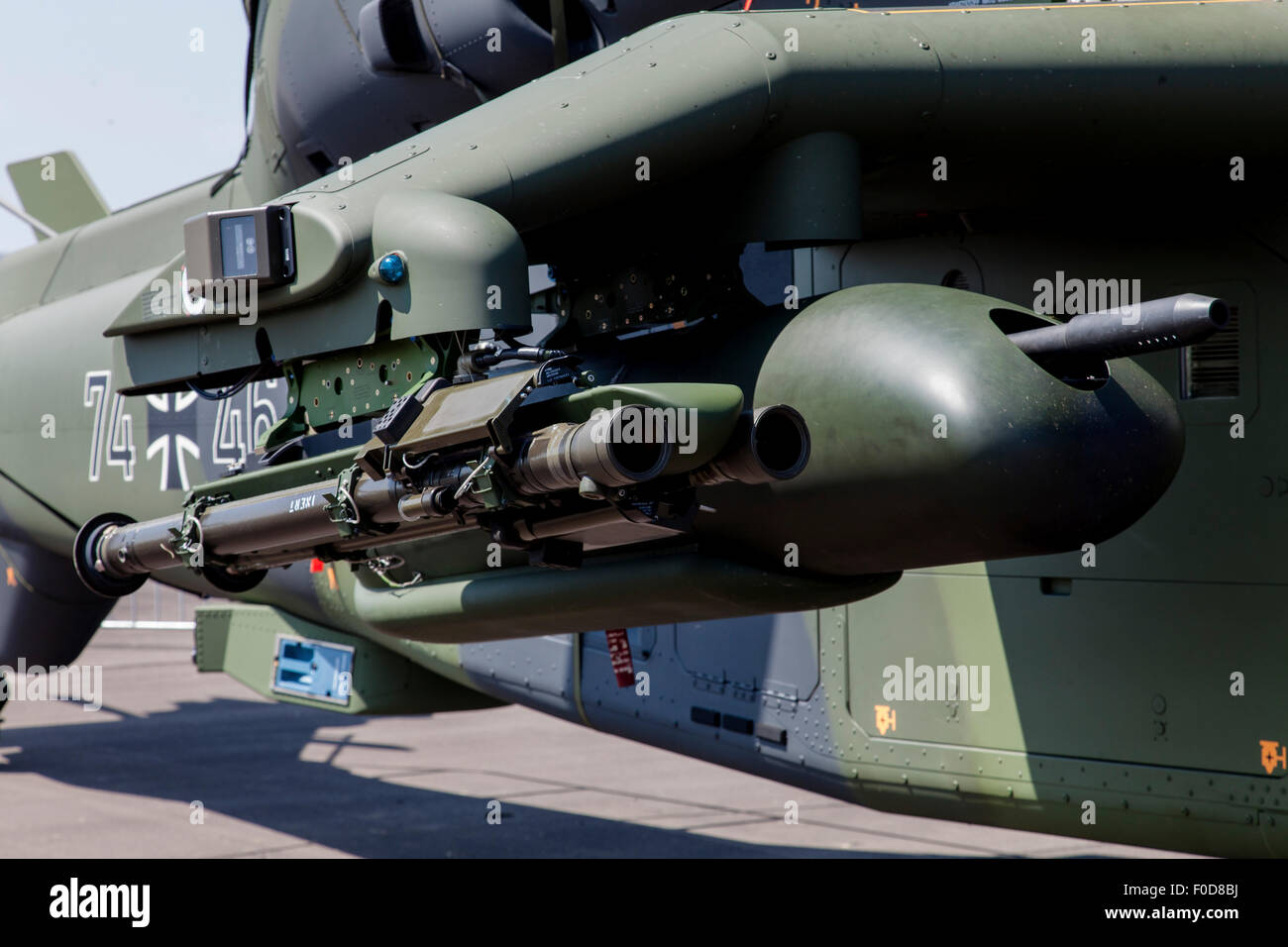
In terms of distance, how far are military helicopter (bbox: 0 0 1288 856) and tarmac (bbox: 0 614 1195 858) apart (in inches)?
95.1

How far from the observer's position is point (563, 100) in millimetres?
4102

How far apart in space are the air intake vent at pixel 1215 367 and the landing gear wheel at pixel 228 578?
3144mm

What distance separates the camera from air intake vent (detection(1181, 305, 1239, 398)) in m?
4.32

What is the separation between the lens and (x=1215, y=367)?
4355mm

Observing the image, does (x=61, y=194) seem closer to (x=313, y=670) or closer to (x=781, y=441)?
(x=313, y=670)

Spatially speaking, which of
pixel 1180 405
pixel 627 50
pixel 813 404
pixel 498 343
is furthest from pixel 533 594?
pixel 1180 405

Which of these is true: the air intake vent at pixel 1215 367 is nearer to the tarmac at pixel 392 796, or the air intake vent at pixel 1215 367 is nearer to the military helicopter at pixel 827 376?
the military helicopter at pixel 827 376

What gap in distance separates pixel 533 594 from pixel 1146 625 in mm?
1929

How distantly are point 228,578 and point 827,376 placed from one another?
253cm

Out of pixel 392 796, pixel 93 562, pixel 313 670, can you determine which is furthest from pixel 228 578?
pixel 392 796

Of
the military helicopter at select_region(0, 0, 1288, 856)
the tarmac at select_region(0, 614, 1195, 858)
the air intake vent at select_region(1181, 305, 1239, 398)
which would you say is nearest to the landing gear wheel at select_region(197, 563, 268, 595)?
the military helicopter at select_region(0, 0, 1288, 856)

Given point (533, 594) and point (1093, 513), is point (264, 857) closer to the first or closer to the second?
point (533, 594)

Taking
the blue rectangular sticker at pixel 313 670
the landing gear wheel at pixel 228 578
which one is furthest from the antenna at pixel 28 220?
the landing gear wheel at pixel 228 578

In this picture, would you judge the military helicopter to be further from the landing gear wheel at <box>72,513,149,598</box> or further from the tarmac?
the tarmac
